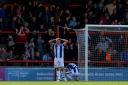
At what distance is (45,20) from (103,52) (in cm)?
392

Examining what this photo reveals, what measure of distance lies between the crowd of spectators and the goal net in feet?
3.11

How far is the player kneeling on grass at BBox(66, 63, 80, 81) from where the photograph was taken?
22.5m

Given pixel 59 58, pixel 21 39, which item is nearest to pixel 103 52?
pixel 59 58

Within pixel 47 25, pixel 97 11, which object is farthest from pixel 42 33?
pixel 97 11

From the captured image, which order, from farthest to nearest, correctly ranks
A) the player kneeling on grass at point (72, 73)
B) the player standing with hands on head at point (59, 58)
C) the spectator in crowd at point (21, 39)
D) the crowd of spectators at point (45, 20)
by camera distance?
1. the spectator in crowd at point (21, 39)
2. the crowd of spectators at point (45, 20)
3. the player kneeling on grass at point (72, 73)
4. the player standing with hands on head at point (59, 58)

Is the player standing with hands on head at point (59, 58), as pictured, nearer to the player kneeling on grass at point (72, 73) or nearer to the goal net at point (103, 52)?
the player kneeling on grass at point (72, 73)

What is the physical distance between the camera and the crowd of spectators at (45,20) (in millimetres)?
24017

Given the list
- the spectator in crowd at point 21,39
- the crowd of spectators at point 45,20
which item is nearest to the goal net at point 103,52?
the crowd of spectators at point 45,20

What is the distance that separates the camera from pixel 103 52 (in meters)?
22.2

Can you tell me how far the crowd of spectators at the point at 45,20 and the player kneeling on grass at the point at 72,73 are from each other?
914mm

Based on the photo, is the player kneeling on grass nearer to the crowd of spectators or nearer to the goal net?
the goal net

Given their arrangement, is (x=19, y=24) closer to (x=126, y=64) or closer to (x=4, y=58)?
(x=4, y=58)

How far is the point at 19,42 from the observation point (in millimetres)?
24266

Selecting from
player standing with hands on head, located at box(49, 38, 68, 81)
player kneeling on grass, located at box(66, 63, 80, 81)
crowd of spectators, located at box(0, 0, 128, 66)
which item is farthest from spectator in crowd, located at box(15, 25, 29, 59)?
player kneeling on grass, located at box(66, 63, 80, 81)
